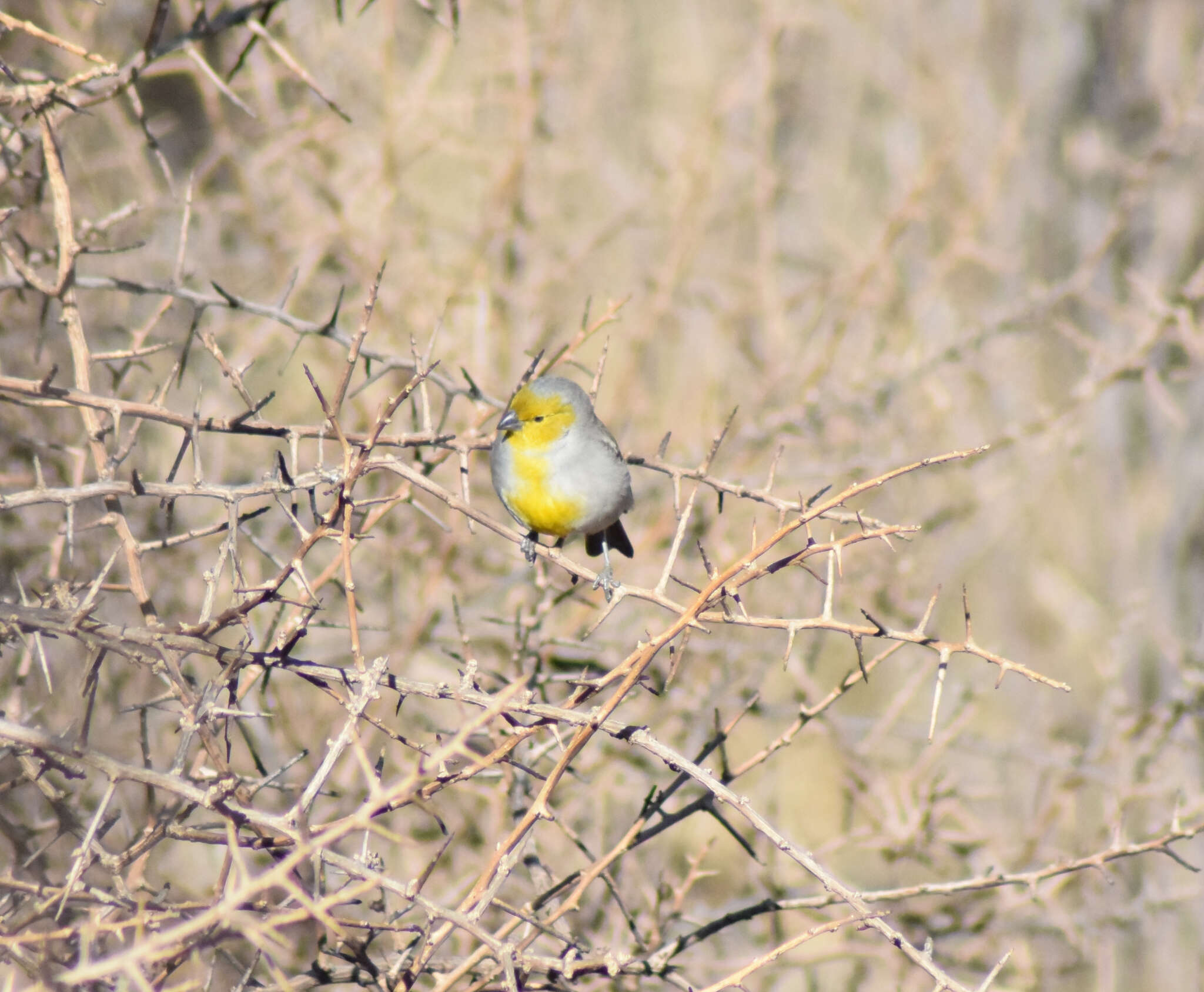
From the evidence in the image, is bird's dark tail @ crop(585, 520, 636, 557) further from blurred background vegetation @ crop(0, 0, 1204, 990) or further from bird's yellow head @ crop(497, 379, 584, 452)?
bird's yellow head @ crop(497, 379, 584, 452)

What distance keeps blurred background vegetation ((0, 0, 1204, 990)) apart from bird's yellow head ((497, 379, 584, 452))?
0.70ft

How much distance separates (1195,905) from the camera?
22.7 ft

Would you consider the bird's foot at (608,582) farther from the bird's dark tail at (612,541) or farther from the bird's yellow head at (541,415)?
the bird's yellow head at (541,415)

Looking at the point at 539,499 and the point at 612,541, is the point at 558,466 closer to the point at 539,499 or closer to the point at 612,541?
the point at 539,499

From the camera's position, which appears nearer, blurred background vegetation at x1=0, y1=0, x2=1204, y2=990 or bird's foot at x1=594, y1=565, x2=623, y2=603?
bird's foot at x1=594, y1=565, x2=623, y2=603

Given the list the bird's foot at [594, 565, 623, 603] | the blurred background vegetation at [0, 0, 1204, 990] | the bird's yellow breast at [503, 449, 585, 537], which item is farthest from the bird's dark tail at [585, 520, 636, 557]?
the bird's yellow breast at [503, 449, 585, 537]

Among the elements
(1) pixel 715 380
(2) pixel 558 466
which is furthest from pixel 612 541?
(1) pixel 715 380

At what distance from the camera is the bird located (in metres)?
3.98

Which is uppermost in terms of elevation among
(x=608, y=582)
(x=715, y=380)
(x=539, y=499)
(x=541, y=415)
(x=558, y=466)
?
(x=715, y=380)

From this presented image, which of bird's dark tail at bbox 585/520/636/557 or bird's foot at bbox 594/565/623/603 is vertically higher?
bird's dark tail at bbox 585/520/636/557

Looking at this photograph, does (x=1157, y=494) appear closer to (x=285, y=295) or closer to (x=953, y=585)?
(x=953, y=585)

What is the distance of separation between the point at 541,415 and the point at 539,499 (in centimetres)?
37

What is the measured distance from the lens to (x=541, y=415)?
4180 millimetres

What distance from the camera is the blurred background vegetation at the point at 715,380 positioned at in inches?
163
